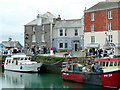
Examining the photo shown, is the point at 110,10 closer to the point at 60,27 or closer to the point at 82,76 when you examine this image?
the point at 60,27

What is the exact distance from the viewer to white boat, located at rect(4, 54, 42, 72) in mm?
38438

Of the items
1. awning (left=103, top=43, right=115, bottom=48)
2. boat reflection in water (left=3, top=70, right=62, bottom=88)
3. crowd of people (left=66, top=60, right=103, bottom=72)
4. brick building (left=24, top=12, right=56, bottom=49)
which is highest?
brick building (left=24, top=12, right=56, bottom=49)

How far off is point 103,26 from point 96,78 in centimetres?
1947

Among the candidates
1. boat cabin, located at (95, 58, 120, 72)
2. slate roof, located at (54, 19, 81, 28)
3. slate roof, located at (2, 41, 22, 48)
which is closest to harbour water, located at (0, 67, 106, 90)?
boat cabin, located at (95, 58, 120, 72)

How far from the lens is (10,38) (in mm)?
70125

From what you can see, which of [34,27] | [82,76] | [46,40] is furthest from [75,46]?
[82,76]

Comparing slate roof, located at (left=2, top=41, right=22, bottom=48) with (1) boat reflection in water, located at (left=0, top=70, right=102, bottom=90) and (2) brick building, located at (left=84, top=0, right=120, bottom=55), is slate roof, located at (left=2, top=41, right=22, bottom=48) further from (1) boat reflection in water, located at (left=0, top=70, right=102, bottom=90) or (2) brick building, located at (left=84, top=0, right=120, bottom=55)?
(1) boat reflection in water, located at (left=0, top=70, right=102, bottom=90)

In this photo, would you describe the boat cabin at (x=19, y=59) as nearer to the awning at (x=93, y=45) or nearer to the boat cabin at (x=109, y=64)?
the awning at (x=93, y=45)

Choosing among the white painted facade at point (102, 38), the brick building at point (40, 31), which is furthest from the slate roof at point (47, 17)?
the white painted facade at point (102, 38)

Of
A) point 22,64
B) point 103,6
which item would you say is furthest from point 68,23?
point 22,64

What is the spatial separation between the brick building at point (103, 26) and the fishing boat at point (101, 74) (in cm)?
1415

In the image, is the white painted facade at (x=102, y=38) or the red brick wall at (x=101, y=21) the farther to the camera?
the red brick wall at (x=101, y=21)

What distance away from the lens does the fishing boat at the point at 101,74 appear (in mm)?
25400

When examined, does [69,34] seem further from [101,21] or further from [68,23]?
[101,21]
